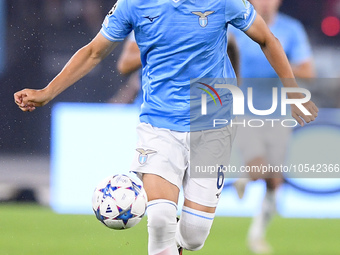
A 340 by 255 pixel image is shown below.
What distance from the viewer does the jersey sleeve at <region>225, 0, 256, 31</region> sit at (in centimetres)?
473

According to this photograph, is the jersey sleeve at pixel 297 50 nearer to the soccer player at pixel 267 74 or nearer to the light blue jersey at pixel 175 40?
the soccer player at pixel 267 74

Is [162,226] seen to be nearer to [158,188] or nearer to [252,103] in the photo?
[158,188]

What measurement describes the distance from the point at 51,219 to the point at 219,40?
437 centimetres

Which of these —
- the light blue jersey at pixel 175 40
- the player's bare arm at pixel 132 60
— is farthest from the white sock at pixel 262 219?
the light blue jersey at pixel 175 40

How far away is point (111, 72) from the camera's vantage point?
924cm

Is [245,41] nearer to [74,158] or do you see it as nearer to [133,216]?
[74,158]

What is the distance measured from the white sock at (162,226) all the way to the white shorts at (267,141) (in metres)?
3.24

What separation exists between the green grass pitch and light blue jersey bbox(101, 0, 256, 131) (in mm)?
2344

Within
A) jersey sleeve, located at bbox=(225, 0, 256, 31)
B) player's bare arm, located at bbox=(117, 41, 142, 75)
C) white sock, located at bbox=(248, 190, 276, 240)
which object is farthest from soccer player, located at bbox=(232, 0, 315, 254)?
jersey sleeve, located at bbox=(225, 0, 256, 31)

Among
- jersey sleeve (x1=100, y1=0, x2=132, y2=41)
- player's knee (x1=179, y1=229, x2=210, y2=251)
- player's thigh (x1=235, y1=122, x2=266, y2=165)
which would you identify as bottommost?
player's thigh (x1=235, y1=122, x2=266, y2=165)

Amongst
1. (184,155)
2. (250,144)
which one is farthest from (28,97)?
(250,144)

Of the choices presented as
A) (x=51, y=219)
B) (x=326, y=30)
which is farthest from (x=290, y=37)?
(x=51, y=219)

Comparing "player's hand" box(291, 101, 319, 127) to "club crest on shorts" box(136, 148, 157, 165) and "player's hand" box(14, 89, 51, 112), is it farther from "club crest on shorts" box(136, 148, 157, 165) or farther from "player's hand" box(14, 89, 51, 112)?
"player's hand" box(14, 89, 51, 112)

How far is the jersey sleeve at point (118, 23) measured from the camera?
4.73 metres
